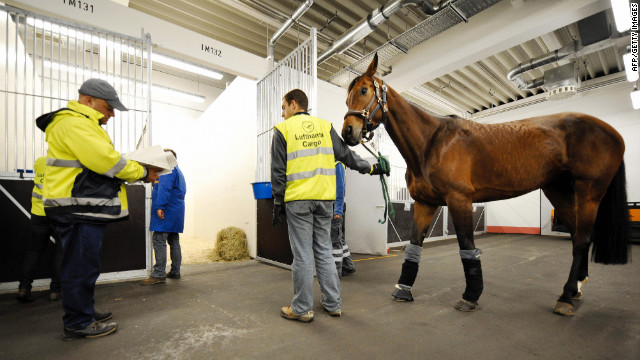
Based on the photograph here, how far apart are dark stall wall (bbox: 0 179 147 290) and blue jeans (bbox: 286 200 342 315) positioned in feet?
7.98

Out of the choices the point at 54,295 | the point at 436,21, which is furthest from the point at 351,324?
the point at 436,21

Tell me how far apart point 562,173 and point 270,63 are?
444cm

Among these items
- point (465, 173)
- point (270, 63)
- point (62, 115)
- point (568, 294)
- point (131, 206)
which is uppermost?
point (270, 63)

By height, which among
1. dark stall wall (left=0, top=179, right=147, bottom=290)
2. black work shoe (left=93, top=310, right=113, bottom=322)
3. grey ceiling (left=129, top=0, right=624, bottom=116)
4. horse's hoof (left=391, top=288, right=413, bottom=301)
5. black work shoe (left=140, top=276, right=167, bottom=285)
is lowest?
black work shoe (left=140, top=276, right=167, bottom=285)

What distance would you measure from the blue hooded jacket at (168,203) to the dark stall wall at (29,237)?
0.86 feet

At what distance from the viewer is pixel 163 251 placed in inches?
129

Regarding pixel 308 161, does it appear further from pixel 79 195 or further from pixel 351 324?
pixel 79 195

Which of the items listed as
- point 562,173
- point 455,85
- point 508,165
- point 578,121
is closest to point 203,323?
point 508,165

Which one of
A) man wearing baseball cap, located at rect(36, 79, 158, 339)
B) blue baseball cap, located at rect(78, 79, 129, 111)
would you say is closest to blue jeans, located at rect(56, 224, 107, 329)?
man wearing baseball cap, located at rect(36, 79, 158, 339)

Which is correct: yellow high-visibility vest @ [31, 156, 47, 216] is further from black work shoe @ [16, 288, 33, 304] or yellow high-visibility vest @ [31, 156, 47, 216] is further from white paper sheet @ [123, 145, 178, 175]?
white paper sheet @ [123, 145, 178, 175]

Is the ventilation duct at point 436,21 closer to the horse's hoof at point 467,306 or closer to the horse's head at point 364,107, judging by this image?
the horse's head at point 364,107

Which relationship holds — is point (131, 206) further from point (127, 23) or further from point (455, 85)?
point (455, 85)

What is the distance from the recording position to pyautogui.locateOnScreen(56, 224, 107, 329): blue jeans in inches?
65.4

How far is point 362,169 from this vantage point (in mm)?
2211
